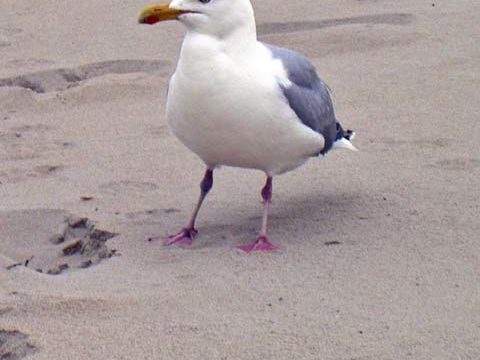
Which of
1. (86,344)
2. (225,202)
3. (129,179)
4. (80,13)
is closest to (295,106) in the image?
(225,202)

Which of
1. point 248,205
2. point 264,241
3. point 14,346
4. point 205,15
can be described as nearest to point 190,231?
point 264,241

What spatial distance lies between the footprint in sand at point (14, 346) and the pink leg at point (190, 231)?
50.1 inches

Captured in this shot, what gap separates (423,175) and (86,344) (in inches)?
99.0

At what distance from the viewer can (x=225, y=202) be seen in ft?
20.9

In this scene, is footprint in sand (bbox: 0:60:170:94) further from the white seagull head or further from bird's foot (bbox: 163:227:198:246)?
the white seagull head

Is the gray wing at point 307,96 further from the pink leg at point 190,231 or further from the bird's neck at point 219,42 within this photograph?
the pink leg at point 190,231

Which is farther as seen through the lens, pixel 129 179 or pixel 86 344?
pixel 129 179

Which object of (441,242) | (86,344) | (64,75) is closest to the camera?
(86,344)

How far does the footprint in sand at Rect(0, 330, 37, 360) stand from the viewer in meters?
4.54

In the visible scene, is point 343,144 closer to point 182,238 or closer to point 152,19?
point 182,238

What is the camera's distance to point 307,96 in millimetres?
5906

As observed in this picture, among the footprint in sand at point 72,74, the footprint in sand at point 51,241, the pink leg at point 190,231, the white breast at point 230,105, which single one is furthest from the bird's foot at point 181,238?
the footprint in sand at point 72,74

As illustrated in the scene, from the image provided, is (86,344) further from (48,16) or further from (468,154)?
(48,16)

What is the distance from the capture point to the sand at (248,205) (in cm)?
468
